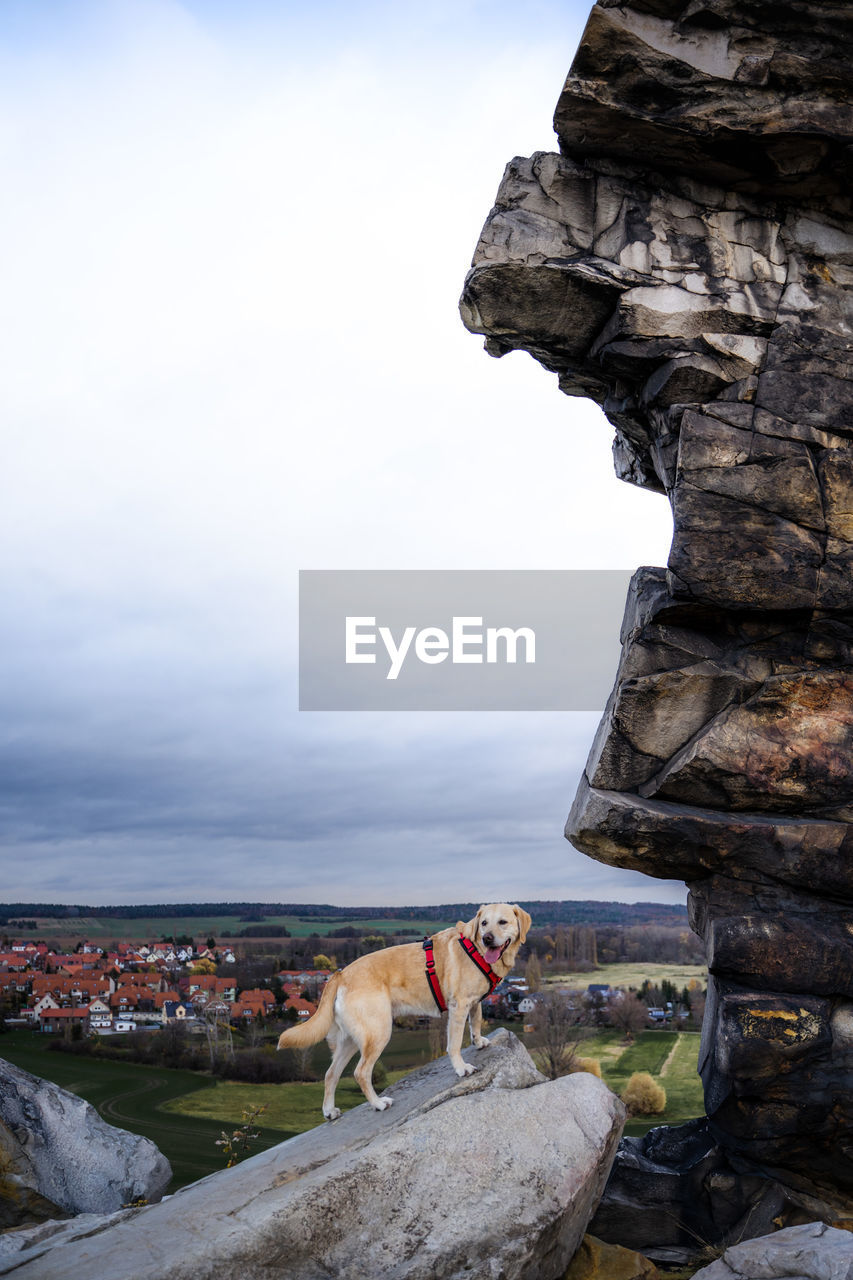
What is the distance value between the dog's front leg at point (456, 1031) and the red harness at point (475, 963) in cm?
18

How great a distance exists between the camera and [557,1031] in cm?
1723

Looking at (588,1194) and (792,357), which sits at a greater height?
(792,357)

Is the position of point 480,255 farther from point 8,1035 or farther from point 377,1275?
point 8,1035

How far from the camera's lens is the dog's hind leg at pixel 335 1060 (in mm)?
9977

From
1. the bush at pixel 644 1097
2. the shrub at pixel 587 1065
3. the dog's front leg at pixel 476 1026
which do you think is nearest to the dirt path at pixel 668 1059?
the bush at pixel 644 1097

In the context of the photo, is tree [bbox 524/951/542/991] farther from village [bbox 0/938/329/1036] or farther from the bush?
village [bbox 0/938/329/1036]

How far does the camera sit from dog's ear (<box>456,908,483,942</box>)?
9.86 meters

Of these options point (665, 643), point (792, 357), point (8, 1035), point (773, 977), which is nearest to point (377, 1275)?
point (773, 977)

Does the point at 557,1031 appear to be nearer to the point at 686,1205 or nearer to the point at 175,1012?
the point at 686,1205

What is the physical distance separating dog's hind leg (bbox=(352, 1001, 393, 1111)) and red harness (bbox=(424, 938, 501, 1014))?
576 mm

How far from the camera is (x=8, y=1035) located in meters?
17.8

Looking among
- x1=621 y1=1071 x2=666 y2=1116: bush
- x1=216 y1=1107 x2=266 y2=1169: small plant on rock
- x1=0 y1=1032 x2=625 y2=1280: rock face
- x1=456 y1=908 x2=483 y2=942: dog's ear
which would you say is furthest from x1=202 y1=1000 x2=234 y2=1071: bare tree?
x1=456 y1=908 x2=483 y2=942: dog's ear

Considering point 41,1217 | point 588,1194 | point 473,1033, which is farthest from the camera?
point 41,1217

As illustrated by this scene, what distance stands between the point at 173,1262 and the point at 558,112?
532 inches
